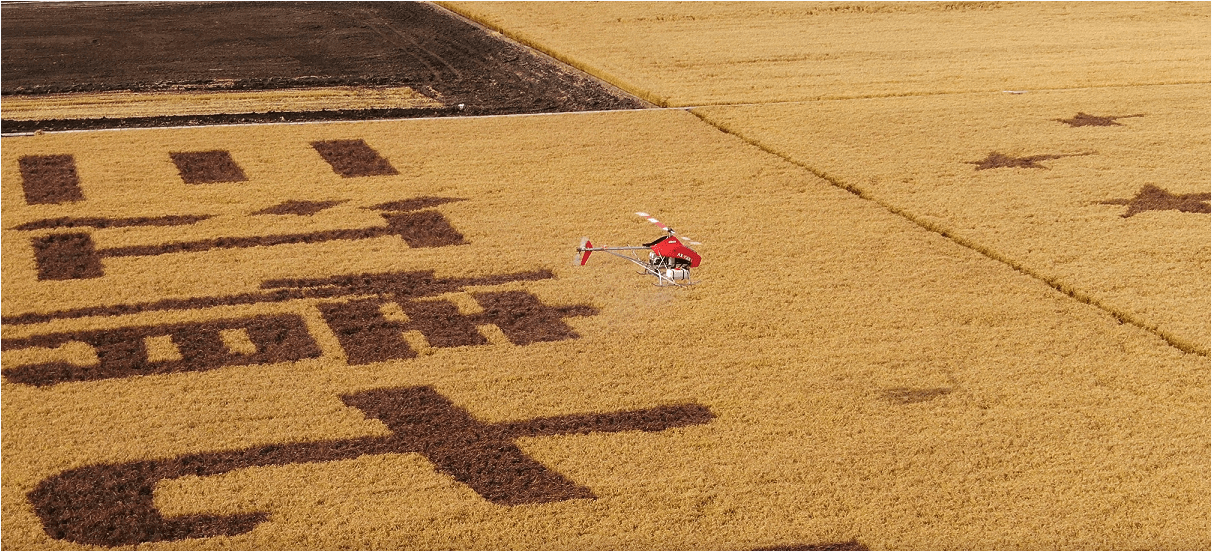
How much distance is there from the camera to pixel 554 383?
1242cm

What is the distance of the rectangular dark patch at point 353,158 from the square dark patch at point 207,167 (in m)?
1.48

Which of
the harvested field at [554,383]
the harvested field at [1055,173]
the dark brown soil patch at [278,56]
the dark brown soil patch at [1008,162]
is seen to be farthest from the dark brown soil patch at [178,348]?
the dark brown soil patch at [1008,162]

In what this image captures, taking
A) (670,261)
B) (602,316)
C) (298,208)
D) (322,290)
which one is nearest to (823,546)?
(602,316)

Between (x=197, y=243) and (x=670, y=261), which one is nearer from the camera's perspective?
(x=670, y=261)

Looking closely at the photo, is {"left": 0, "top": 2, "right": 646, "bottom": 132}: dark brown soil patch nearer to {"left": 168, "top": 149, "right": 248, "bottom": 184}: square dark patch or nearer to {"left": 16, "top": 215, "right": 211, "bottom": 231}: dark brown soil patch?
{"left": 168, "top": 149, "right": 248, "bottom": 184}: square dark patch

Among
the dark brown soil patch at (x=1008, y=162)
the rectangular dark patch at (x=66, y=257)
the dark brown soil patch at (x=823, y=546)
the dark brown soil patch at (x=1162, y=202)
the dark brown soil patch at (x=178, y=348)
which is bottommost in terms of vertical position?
the rectangular dark patch at (x=66, y=257)

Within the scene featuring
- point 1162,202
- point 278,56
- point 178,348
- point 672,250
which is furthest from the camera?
point 278,56

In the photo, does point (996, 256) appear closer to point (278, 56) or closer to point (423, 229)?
point (423, 229)

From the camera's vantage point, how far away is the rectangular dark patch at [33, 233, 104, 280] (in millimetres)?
15312

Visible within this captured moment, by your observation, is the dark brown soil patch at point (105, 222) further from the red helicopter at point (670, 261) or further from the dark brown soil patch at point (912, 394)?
the dark brown soil patch at point (912, 394)

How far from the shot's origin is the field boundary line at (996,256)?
13.8 m

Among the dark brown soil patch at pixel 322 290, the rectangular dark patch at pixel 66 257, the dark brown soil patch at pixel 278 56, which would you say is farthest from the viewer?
the dark brown soil patch at pixel 278 56

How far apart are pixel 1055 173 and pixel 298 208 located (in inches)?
460

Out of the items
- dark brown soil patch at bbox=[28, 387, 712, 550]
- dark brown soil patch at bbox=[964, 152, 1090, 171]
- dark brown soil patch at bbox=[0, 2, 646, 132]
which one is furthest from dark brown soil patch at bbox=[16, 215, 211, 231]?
dark brown soil patch at bbox=[964, 152, 1090, 171]
